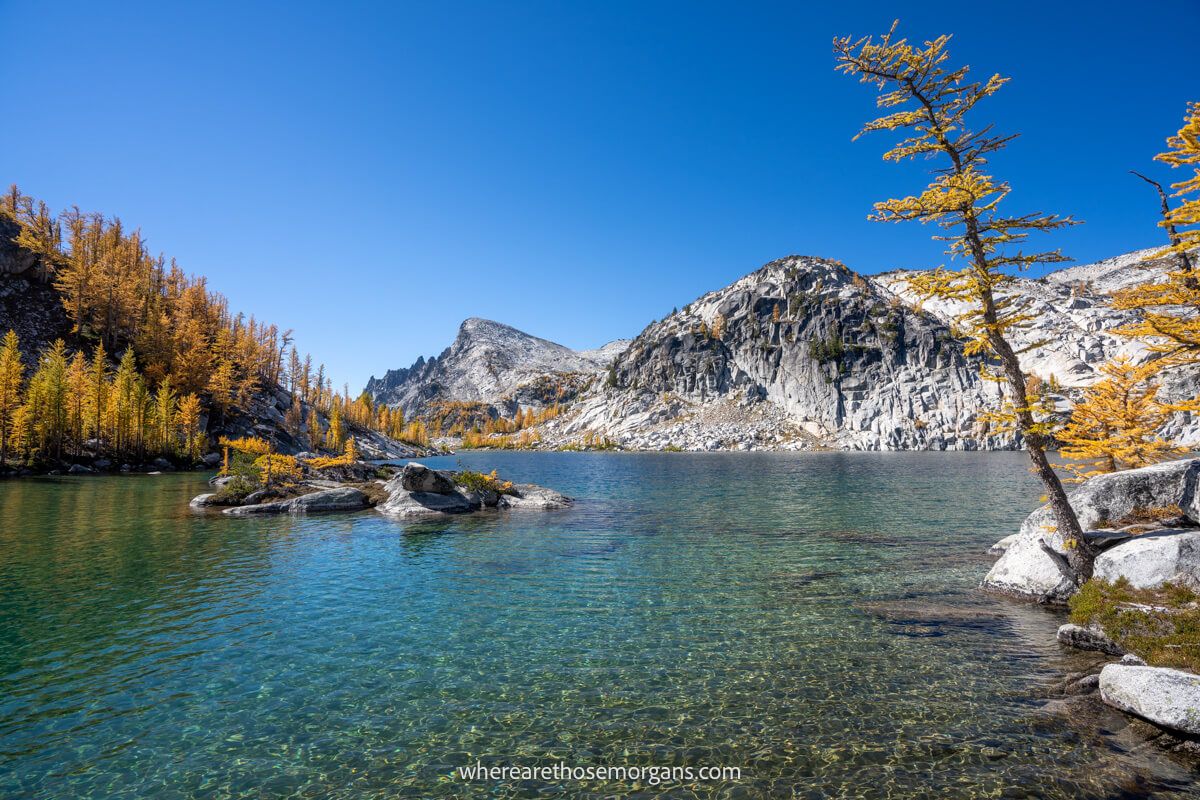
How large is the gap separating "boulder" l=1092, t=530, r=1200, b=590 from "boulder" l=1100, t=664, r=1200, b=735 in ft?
22.6

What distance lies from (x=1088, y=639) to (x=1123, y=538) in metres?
7.06

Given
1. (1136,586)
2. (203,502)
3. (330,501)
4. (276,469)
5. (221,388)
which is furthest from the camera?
(221,388)

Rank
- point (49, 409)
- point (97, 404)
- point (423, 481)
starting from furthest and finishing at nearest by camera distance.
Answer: point (97, 404) < point (49, 409) < point (423, 481)

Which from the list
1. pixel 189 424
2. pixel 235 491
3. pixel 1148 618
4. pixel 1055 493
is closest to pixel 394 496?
pixel 235 491

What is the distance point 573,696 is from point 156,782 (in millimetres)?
7842

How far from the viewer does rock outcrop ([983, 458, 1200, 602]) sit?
15922mm

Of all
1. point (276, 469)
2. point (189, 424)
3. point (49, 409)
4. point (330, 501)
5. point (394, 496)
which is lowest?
point (330, 501)

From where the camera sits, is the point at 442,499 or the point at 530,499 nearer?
the point at 442,499

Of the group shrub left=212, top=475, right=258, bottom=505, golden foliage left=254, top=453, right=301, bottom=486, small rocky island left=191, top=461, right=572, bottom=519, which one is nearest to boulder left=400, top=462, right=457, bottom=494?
small rocky island left=191, top=461, right=572, bottom=519

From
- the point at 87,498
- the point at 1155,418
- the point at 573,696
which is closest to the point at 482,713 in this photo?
the point at 573,696

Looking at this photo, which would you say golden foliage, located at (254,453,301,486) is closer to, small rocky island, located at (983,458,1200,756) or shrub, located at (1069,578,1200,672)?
small rocky island, located at (983,458,1200,756)

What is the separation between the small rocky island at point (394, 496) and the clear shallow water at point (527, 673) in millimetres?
12435

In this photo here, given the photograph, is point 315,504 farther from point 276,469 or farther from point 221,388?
point 221,388

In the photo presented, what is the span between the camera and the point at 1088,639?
14461 millimetres
